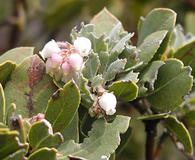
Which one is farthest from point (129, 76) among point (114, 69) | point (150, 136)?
point (150, 136)

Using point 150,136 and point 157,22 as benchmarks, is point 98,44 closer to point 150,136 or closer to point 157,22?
point 157,22

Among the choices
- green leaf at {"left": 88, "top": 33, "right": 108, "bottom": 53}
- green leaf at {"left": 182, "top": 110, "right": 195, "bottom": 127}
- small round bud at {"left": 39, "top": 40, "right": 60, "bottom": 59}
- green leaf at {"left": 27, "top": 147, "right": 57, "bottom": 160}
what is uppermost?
small round bud at {"left": 39, "top": 40, "right": 60, "bottom": 59}

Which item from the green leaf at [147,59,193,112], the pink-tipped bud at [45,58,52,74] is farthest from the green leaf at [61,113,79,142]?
the green leaf at [147,59,193,112]

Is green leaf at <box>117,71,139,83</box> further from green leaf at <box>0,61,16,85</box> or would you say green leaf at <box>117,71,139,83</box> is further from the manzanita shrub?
green leaf at <box>0,61,16,85</box>

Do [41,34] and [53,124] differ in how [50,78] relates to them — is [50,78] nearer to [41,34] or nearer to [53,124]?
[53,124]

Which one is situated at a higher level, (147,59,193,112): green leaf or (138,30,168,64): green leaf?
(138,30,168,64): green leaf

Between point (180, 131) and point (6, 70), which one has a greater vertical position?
point (6, 70)
